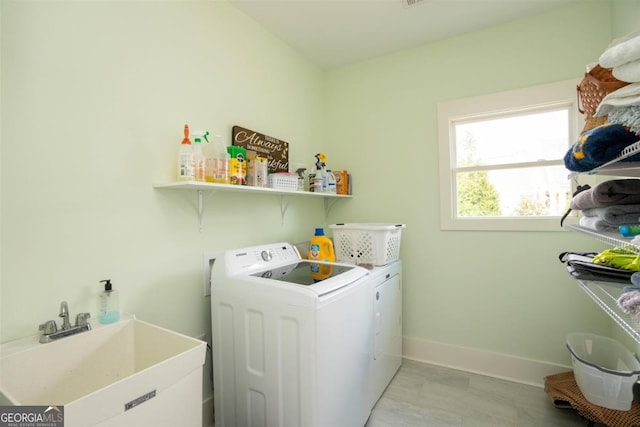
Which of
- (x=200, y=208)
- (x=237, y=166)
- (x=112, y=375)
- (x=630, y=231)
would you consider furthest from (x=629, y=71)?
(x=112, y=375)

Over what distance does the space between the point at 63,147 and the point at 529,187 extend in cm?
276

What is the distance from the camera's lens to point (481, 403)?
1986mm

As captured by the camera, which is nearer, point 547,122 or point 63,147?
point 63,147

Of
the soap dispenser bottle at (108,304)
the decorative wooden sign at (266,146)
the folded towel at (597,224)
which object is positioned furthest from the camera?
the decorative wooden sign at (266,146)

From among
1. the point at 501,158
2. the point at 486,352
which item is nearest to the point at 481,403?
the point at 486,352

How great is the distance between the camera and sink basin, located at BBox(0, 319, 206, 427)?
0.83 m

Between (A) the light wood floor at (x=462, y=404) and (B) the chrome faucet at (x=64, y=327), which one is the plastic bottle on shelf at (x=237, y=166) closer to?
(B) the chrome faucet at (x=64, y=327)

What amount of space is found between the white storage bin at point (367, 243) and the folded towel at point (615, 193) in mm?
1168

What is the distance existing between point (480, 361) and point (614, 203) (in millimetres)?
1745

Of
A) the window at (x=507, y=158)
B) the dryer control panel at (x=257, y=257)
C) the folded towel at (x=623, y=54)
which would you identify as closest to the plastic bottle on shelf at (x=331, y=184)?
the dryer control panel at (x=257, y=257)

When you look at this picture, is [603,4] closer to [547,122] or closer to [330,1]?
[547,122]

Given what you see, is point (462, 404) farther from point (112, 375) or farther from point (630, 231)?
→ point (112, 375)

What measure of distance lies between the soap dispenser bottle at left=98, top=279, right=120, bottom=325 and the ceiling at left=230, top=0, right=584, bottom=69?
5.95 feet

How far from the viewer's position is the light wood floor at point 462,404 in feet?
5.98
